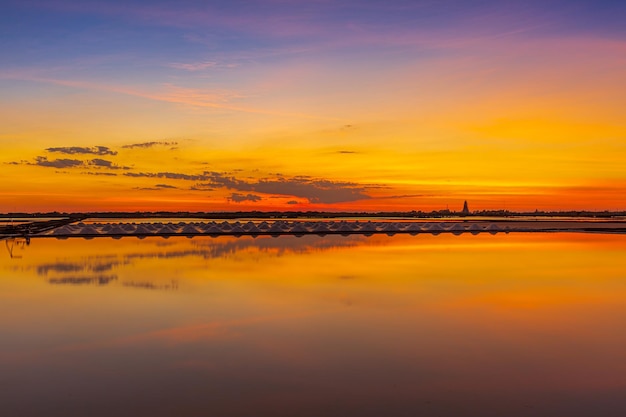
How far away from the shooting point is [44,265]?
2833 cm

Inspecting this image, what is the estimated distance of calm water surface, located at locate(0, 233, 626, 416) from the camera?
8.95 meters

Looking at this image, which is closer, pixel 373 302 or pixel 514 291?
pixel 373 302

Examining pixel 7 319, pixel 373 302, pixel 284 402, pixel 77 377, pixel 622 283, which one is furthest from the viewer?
pixel 622 283

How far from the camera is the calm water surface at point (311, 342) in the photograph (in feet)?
29.3

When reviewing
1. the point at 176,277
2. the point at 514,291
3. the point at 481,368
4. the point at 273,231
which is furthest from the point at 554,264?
the point at 273,231

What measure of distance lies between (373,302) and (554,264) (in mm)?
15328

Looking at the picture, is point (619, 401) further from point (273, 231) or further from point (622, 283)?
point (273, 231)

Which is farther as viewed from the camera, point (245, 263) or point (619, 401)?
point (245, 263)

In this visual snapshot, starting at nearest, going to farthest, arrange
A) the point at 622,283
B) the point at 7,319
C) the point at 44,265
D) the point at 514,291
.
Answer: the point at 7,319
the point at 514,291
the point at 622,283
the point at 44,265

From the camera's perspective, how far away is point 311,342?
1260 cm

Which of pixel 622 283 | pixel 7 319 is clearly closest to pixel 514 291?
pixel 622 283

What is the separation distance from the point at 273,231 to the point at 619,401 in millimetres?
51353

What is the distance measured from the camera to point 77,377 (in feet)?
33.0

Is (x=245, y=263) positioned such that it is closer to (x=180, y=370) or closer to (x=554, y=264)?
(x=554, y=264)
